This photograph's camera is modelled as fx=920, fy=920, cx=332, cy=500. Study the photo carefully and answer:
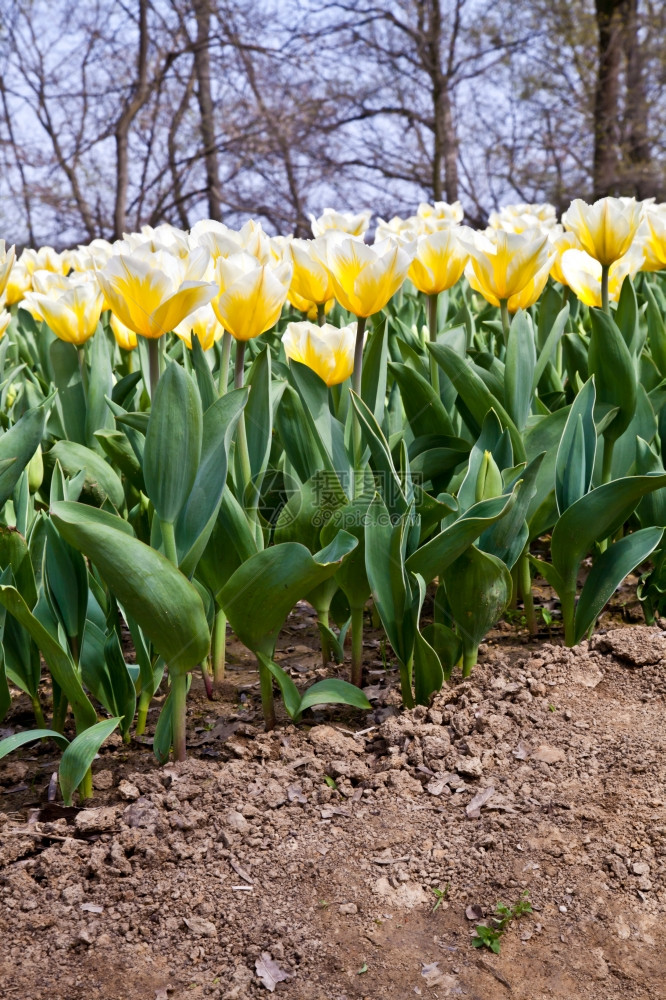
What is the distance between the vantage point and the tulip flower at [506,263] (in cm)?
216

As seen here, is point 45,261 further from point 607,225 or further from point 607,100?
point 607,100

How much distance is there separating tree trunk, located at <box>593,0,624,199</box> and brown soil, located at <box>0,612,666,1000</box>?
10.9 metres

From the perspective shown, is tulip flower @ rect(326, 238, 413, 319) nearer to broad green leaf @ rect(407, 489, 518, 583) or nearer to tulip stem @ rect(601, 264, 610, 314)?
broad green leaf @ rect(407, 489, 518, 583)

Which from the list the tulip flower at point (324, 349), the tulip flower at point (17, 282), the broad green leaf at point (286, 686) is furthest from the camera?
the tulip flower at point (17, 282)

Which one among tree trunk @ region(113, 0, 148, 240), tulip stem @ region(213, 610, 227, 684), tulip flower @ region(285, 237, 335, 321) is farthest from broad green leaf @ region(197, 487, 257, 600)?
tree trunk @ region(113, 0, 148, 240)

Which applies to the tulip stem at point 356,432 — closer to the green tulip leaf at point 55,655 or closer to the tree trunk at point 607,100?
the green tulip leaf at point 55,655

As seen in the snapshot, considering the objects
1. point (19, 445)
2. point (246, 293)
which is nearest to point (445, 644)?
point (246, 293)

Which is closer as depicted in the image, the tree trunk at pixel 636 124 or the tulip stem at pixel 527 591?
the tulip stem at pixel 527 591

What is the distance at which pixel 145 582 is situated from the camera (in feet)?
5.03

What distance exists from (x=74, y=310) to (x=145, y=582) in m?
1.16

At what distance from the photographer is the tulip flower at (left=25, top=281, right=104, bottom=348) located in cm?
238

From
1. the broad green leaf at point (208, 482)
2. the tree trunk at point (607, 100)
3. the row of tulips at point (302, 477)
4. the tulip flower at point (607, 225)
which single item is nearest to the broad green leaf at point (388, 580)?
the row of tulips at point (302, 477)

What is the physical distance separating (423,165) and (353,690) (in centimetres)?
1204

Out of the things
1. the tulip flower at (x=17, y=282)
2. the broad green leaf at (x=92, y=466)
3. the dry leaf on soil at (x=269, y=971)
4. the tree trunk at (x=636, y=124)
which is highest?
the tree trunk at (x=636, y=124)
